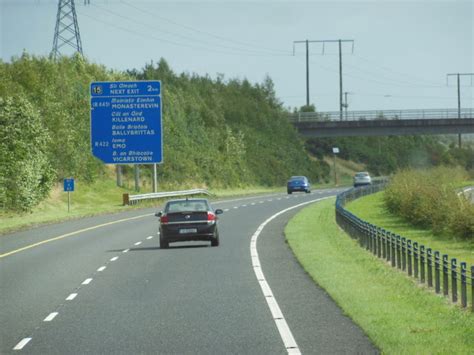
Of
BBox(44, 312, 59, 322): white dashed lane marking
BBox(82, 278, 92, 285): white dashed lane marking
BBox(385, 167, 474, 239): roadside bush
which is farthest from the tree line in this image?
BBox(44, 312, 59, 322): white dashed lane marking

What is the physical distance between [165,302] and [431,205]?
27.4 m

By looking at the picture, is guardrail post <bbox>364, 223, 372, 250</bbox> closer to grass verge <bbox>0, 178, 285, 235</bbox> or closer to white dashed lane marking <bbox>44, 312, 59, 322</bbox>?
white dashed lane marking <bbox>44, 312, 59, 322</bbox>

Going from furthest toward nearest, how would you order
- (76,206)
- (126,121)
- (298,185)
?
(298,185), (76,206), (126,121)

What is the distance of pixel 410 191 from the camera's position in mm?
46844

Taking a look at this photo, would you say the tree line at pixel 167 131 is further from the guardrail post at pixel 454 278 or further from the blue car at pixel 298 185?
the guardrail post at pixel 454 278

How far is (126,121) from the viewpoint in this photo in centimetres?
5678

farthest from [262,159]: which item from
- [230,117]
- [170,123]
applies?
[170,123]

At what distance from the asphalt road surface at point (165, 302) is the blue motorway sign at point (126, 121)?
2708 centimetres

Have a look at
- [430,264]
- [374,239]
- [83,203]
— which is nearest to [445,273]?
[430,264]

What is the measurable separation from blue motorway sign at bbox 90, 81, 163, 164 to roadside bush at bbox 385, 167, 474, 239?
1351cm

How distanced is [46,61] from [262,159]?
3364 centimetres

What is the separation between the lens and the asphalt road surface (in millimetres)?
11219

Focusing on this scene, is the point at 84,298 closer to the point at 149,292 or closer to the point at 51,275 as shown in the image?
the point at 149,292

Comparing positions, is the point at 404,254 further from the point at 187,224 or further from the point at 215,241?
the point at 215,241
